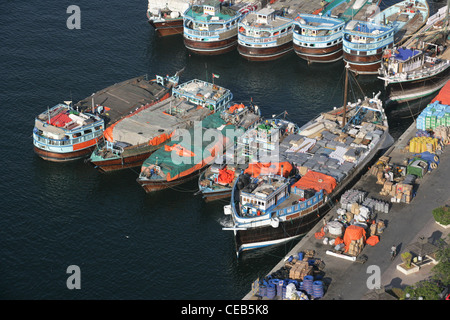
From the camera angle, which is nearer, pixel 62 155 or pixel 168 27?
pixel 62 155

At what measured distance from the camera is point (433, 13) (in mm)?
195125

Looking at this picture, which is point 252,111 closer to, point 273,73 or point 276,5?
point 273,73

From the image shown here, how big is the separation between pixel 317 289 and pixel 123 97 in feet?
222

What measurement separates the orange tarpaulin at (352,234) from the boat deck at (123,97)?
5523cm

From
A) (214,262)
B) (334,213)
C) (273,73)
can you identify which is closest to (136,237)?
(214,262)

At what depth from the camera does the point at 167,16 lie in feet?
629

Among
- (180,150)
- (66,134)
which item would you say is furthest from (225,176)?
(66,134)

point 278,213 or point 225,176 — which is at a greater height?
Result: point 278,213

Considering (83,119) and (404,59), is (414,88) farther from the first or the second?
(83,119)

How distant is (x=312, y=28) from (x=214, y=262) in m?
72.4

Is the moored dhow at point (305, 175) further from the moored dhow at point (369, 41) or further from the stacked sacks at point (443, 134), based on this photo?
the moored dhow at point (369, 41)

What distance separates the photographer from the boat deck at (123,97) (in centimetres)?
15562

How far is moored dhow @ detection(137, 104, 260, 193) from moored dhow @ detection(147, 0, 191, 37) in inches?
1745

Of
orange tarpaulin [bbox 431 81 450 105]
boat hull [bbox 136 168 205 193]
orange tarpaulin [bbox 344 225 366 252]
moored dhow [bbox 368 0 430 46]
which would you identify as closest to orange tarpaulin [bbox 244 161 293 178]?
boat hull [bbox 136 168 205 193]
